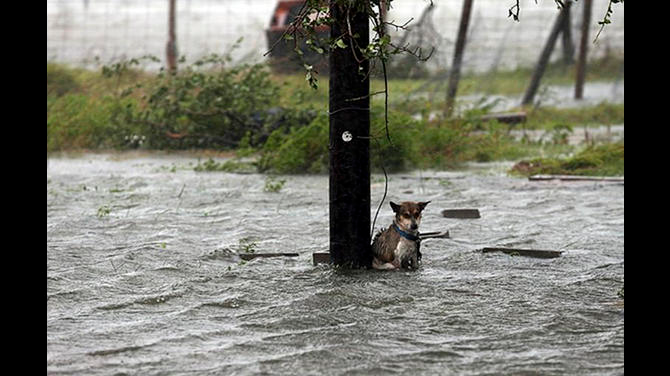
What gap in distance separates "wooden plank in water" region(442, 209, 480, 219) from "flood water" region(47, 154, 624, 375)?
11 cm

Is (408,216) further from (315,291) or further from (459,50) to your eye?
(459,50)

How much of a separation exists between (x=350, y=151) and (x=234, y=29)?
63.7 ft

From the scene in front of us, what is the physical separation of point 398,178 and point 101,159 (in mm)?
5295

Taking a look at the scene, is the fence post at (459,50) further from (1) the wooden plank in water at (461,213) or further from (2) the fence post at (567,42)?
(1) the wooden plank in water at (461,213)

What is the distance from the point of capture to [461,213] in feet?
35.2

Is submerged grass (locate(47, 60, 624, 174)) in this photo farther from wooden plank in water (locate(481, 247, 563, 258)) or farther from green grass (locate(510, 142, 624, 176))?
wooden plank in water (locate(481, 247, 563, 258))

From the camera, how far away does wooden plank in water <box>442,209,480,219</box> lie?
423 inches

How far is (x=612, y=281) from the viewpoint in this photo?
775cm

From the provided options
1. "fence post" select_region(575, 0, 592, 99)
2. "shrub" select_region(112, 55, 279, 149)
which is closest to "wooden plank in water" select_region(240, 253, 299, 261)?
"shrub" select_region(112, 55, 279, 149)

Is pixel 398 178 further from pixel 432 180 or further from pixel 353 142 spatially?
pixel 353 142

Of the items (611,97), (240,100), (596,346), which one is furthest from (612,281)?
(611,97)

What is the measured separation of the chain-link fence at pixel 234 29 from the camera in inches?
953

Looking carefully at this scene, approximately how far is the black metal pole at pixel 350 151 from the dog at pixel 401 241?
13 centimetres

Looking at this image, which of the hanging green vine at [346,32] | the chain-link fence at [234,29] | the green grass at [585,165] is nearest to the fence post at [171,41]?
the chain-link fence at [234,29]
